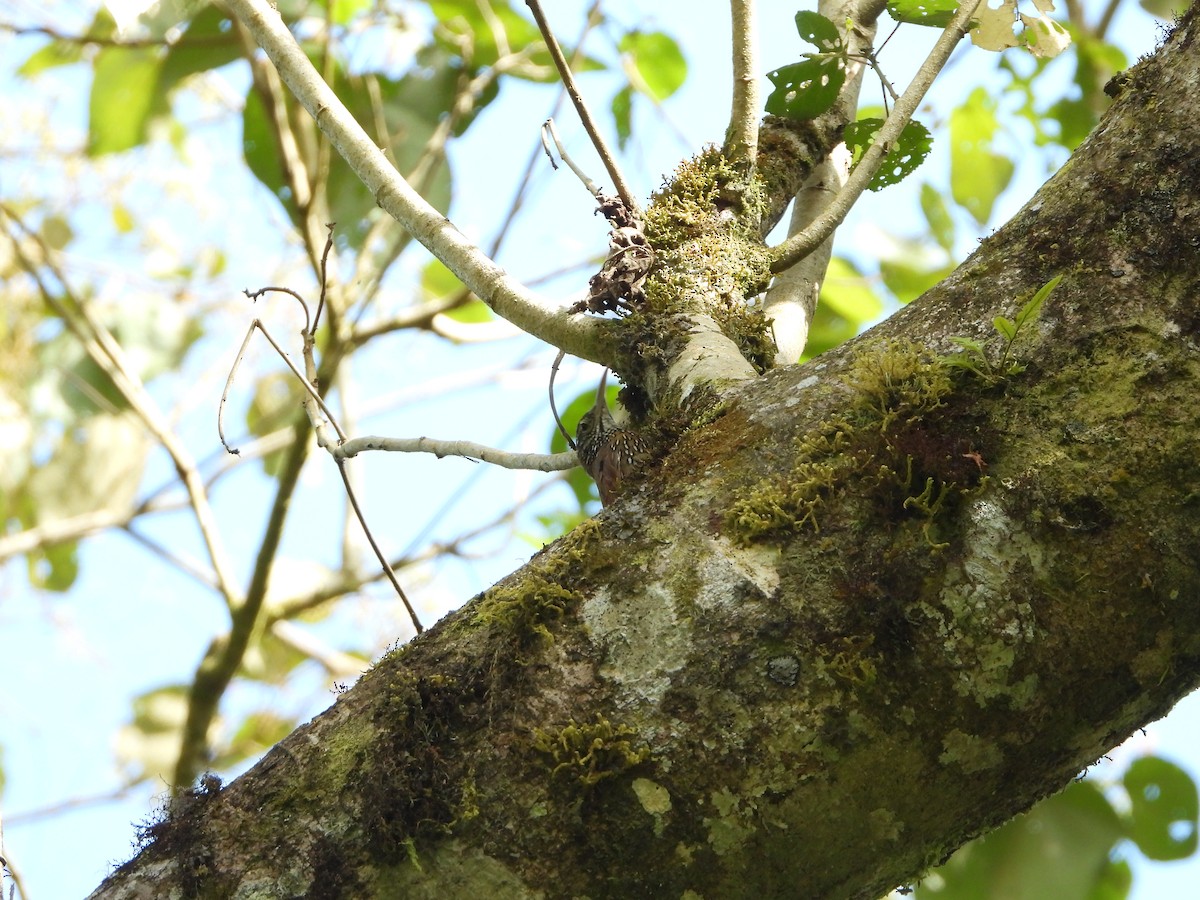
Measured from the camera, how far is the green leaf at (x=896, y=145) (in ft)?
6.39

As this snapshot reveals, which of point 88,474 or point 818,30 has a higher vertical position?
point 88,474

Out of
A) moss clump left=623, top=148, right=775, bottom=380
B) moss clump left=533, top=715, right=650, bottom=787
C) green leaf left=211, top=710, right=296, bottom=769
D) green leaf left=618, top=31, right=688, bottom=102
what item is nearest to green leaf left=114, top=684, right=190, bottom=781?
green leaf left=211, top=710, right=296, bottom=769

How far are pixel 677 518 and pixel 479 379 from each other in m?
3.47

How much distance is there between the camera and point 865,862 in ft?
3.50

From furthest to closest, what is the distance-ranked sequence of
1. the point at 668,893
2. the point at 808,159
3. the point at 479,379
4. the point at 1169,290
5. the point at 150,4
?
the point at 479,379 → the point at 808,159 → the point at 150,4 → the point at 1169,290 → the point at 668,893

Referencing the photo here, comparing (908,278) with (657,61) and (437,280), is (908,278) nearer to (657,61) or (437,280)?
(657,61)

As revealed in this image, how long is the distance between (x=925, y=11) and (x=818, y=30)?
0.69 ft

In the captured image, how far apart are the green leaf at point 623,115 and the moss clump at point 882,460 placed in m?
2.13

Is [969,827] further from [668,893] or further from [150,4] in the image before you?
[150,4]

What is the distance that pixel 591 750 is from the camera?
106 centimetres

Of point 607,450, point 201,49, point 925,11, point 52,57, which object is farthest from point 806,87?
point 52,57

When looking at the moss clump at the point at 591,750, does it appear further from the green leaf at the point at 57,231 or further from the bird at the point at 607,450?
the green leaf at the point at 57,231

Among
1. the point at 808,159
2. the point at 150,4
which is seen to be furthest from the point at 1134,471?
the point at 150,4

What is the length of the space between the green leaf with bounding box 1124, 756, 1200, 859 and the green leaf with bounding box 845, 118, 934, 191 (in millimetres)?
1665
